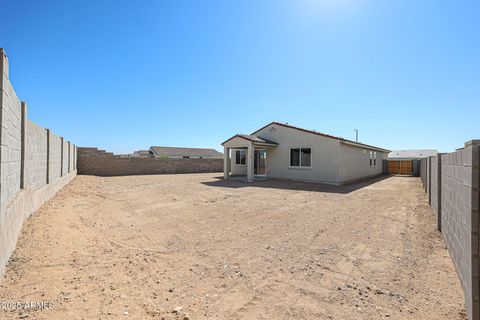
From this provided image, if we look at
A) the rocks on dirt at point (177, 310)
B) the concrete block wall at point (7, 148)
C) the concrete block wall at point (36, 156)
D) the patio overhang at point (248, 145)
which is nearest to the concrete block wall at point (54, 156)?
the concrete block wall at point (36, 156)

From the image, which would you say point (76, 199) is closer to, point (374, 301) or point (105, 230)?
point (105, 230)

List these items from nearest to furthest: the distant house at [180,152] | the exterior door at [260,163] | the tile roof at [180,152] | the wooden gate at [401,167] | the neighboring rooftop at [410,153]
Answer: the exterior door at [260,163], the wooden gate at [401,167], the neighboring rooftop at [410,153], the distant house at [180,152], the tile roof at [180,152]

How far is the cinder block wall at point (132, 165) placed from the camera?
18344 mm

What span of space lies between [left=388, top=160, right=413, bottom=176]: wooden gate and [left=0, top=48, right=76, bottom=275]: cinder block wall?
1186 inches

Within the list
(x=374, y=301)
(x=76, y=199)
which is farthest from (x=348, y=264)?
(x=76, y=199)

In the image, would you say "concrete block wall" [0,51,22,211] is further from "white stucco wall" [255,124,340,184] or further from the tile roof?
the tile roof

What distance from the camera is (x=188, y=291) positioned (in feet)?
10.3

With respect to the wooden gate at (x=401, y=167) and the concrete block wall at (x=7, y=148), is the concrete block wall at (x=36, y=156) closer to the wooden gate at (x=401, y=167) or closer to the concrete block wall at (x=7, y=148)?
the concrete block wall at (x=7, y=148)

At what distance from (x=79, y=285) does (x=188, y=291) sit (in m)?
1.41

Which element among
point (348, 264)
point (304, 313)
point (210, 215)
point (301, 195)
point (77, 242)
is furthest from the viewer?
point (301, 195)

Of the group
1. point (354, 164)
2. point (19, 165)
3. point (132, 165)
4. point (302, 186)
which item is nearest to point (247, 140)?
point (302, 186)

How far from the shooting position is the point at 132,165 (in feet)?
68.9

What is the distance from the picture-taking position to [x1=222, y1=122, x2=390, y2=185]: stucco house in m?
14.7

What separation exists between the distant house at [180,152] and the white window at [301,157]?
90.8 ft
